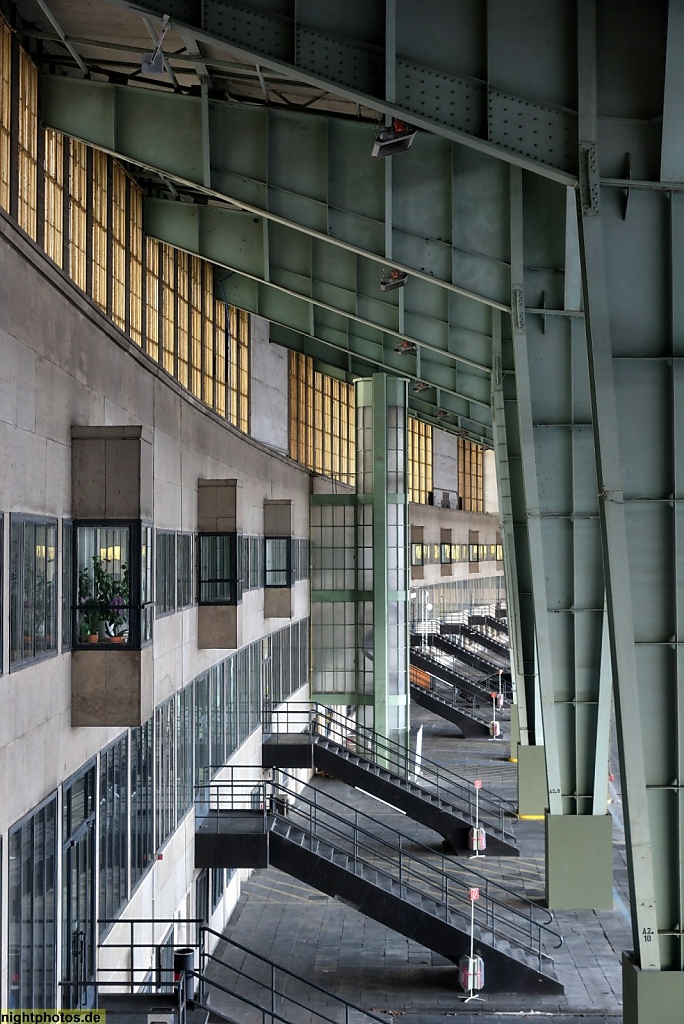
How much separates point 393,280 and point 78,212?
6459 mm

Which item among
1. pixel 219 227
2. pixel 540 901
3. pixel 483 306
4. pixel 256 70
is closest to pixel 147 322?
pixel 219 227

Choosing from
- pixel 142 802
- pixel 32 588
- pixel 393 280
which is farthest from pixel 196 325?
pixel 32 588

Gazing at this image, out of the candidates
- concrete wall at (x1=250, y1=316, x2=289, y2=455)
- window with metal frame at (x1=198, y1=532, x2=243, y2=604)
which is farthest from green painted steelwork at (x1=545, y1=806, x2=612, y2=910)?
concrete wall at (x1=250, y1=316, x2=289, y2=455)

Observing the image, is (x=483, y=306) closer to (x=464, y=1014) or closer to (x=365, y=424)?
(x=464, y=1014)

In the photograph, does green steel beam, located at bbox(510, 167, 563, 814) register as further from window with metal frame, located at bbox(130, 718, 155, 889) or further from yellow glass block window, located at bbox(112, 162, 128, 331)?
yellow glass block window, located at bbox(112, 162, 128, 331)

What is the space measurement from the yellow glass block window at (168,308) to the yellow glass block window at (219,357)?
467 cm

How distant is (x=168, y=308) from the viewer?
98.1ft

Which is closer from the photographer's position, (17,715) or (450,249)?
(17,715)

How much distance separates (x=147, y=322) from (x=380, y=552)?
18560 millimetres

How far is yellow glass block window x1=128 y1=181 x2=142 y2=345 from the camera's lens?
86.7 ft

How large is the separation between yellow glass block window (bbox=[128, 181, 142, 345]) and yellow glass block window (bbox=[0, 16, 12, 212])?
7.29 meters

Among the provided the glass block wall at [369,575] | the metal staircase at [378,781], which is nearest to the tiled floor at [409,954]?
the metal staircase at [378,781]

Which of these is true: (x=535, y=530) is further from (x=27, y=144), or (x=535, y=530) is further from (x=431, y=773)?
(x=431, y=773)

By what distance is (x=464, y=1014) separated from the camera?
22.8m
